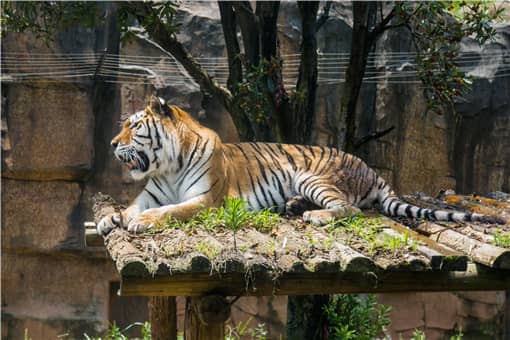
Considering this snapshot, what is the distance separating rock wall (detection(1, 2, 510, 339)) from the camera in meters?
8.45

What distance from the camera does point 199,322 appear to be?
3.74 m

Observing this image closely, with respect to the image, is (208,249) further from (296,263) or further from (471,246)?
(471,246)

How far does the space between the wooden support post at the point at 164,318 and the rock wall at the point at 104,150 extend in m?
3.35

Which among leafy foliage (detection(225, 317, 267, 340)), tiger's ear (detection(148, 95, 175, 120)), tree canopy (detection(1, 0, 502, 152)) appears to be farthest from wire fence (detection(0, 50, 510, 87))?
tiger's ear (detection(148, 95, 175, 120))

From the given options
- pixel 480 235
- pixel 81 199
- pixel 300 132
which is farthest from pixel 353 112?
pixel 81 199

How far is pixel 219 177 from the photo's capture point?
473cm

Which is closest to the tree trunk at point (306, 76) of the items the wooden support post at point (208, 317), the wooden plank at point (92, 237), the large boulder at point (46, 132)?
the wooden plank at point (92, 237)

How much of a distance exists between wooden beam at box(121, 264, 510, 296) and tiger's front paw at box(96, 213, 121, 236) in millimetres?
949

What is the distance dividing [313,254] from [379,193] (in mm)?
1889

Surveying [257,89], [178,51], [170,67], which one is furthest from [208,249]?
[170,67]

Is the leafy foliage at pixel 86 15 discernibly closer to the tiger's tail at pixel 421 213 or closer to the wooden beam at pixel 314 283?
the tiger's tail at pixel 421 213

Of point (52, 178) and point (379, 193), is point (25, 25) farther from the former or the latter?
Answer: point (379, 193)

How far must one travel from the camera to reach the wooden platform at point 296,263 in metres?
3.40

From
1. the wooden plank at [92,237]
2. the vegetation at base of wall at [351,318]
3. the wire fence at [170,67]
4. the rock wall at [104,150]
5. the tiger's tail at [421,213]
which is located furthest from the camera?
the rock wall at [104,150]
